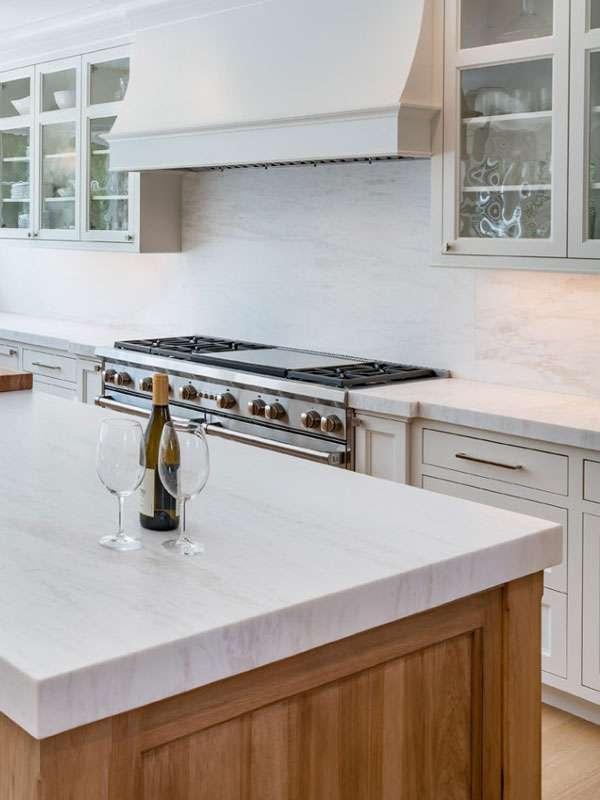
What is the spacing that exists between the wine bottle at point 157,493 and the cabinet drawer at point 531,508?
5.05 ft

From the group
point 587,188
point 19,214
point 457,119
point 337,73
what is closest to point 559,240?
point 587,188

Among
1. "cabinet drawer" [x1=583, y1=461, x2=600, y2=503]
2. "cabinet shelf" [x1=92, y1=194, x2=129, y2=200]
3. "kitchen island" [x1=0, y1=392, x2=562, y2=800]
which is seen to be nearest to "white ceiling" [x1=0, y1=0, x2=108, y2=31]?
"cabinet shelf" [x1=92, y1=194, x2=129, y2=200]

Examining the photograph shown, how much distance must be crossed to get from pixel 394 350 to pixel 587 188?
1.31m

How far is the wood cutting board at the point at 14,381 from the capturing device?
3135 mm

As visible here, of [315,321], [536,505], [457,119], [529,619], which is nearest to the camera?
[529,619]

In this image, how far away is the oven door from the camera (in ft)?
11.7

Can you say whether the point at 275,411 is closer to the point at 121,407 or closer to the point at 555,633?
the point at 121,407

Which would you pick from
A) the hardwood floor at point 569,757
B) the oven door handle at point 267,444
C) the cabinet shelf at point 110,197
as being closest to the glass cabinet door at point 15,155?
the cabinet shelf at point 110,197

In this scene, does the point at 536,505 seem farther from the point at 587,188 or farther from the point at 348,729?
the point at 348,729

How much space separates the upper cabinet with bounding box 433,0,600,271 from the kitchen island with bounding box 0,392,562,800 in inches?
57.5

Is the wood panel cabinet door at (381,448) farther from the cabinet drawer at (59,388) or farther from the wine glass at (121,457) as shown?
the cabinet drawer at (59,388)

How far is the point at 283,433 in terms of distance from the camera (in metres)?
3.77

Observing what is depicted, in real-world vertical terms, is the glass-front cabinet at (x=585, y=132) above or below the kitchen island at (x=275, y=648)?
above

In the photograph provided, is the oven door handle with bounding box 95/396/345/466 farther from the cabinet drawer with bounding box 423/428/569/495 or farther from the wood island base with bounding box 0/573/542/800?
the wood island base with bounding box 0/573/542/800
